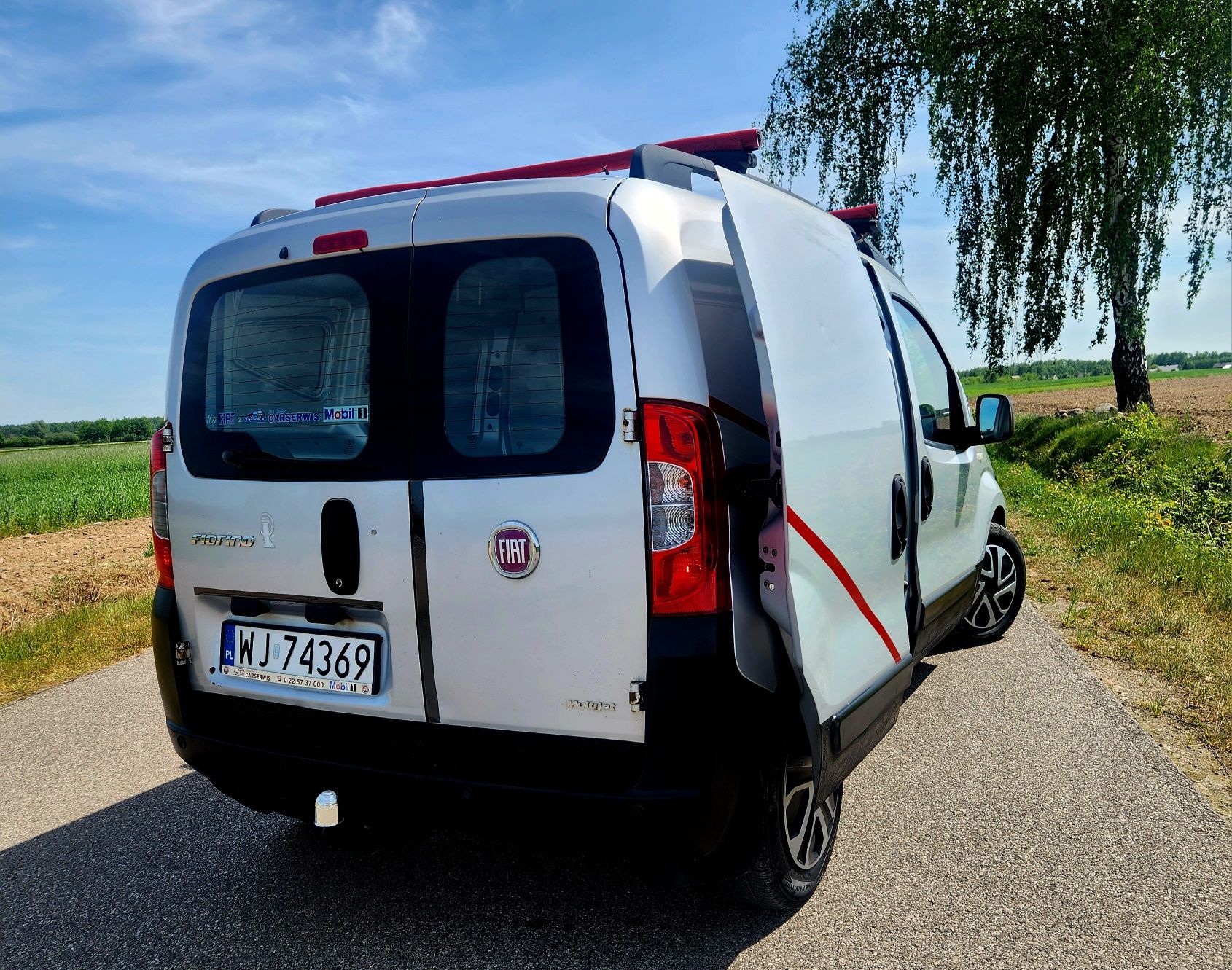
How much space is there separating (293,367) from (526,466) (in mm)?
902

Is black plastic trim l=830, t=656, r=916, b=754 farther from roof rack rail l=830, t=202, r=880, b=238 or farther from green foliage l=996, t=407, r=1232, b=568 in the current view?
green foliage l=996, t=407, r=1232, b=568

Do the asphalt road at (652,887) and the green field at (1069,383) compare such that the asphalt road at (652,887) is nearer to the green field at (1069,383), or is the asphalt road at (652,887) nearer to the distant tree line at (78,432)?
the green field at (1069,383)

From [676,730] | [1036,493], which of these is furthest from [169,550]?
[1036,493]

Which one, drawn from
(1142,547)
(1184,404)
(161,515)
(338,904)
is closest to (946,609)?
(338,904)

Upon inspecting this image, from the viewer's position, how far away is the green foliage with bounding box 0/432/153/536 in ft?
58.2

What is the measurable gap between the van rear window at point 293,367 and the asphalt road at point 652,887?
4.04 ft

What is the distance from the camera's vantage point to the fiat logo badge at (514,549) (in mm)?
2301

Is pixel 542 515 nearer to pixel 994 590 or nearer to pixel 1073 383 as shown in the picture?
pixel 994 590

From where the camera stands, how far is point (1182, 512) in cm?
1026

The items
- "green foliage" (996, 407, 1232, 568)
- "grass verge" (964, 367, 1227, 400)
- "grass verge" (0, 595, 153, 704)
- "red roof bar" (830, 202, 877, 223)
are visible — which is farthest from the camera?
"grass verge" (964, 367, 1227, 400)

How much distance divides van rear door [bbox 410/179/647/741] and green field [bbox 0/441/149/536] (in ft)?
56.7

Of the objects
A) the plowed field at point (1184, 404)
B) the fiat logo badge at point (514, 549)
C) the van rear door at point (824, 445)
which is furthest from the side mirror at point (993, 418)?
the plowed field at point (1184, 404)

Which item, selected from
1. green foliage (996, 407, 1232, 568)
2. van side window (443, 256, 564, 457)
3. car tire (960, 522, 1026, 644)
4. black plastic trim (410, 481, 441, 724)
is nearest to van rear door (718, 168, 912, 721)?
van side window (443, 256, 564, 457)

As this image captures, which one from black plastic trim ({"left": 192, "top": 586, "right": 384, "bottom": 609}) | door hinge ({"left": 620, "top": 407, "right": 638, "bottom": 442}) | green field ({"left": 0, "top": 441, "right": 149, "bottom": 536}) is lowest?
green field ({"left": 0, "top": 441, "right": 149, "bottom": 536})
